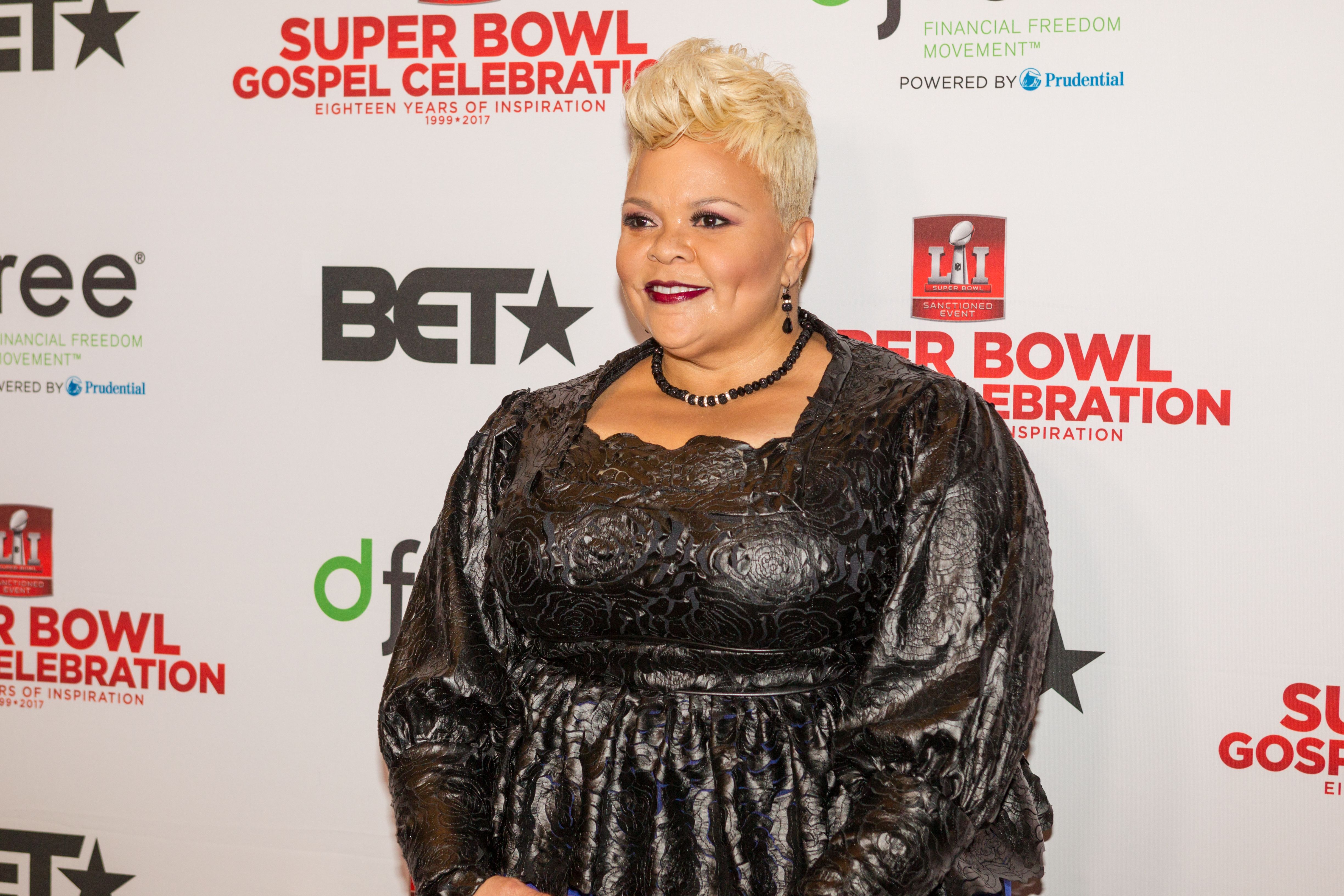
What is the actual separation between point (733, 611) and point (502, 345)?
3.35 feet

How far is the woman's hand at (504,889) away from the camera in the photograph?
158 cm

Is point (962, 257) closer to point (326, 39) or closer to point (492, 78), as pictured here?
point (492, 78)

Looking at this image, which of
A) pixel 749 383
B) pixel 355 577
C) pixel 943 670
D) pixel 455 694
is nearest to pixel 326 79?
pixel 355 577

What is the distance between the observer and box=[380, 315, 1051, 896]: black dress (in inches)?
59.3

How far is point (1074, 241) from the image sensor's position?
2164 millimetres

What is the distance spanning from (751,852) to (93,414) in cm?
175

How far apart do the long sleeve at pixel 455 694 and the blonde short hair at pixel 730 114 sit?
48 centimetres

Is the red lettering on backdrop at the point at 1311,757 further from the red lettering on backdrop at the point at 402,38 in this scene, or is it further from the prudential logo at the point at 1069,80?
the red lettering on backdrop at the point at 402,38

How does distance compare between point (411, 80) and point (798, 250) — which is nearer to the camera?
point (798, 250)

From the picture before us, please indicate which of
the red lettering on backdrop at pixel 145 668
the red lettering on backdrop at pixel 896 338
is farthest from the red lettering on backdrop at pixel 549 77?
the red lettering on backdrop at pixel 145 668

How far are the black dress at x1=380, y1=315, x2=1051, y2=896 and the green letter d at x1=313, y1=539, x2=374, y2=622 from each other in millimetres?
781

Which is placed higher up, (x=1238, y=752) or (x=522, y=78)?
(x=522, y=78)

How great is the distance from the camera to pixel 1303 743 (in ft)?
7.07

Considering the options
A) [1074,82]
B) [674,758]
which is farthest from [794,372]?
[1074,82]
